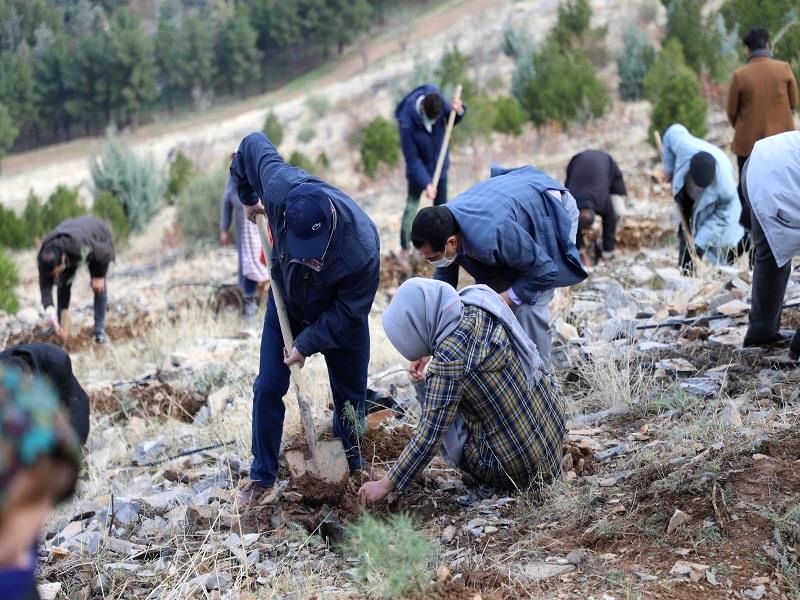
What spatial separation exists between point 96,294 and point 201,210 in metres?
7.97

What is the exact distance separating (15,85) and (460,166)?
36355mm

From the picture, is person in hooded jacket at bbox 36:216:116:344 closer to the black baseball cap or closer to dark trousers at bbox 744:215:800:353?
the black baseball cap

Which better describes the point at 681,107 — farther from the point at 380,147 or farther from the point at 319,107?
the point at 319,107

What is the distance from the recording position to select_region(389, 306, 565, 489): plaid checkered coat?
331 cm

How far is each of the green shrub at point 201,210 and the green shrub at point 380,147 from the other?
325 centimetres

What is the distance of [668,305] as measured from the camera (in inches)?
241

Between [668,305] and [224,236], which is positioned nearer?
[668,305]

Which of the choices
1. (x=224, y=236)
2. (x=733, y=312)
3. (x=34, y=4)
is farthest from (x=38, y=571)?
(x=34, y=4)

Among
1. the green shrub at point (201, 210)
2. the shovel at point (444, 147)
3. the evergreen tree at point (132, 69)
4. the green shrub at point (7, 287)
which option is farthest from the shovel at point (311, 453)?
the evergreen tree at point (132, 69)

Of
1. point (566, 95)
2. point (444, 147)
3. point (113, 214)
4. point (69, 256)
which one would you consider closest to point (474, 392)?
point (444, 147)

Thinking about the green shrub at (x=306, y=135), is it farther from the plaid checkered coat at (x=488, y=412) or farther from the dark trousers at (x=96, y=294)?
the plaid checkered coat at (x=488, y=412)

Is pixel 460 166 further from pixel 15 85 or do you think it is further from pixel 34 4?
pixel 34 4

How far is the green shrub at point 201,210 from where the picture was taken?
16.0m

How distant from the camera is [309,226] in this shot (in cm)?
355
